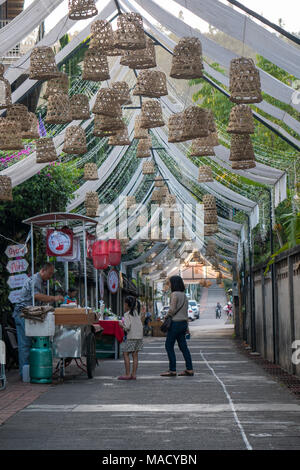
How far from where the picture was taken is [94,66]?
10844 mm

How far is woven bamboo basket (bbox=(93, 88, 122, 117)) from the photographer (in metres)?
11.4

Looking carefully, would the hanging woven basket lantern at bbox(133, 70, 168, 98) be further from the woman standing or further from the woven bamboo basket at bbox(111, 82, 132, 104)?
the woman standing

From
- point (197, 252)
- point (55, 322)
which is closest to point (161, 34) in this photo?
point (55, 322)

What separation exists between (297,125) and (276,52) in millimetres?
1874

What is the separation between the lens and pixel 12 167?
14.0m

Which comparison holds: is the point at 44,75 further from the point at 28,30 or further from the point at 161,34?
the point at 161,34

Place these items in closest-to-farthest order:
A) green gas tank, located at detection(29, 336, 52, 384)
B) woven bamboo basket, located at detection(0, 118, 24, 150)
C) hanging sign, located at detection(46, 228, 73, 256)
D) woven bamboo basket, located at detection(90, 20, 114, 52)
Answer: woven bamboo basket, located at detection(90, 20, 114, 52)
woven bamboo basket, located at detection(0, 118, 24, 150)
green gas tank, located at detection(29, 336, 52, 384)
hanging sign, located at detection(46, 228, 73, 256)

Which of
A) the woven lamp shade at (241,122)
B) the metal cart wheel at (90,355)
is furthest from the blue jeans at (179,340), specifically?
the woven lamp shade at (241,122)

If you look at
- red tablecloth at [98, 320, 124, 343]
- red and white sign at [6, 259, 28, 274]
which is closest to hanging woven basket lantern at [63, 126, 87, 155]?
red and white sign at [6, 259, 28, 274]

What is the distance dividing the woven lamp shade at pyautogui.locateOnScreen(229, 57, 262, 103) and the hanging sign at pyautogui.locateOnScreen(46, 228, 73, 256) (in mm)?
5000

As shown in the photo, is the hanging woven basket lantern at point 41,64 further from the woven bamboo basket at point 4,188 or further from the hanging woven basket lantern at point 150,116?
the woven bamboo basket at point 4,188

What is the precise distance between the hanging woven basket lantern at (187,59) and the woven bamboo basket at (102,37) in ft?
3.78

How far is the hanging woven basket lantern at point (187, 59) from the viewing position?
390 inches

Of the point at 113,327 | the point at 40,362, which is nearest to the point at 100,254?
the point at 113,327
